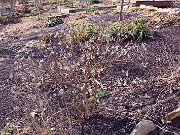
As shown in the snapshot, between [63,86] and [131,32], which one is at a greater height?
[131,32]

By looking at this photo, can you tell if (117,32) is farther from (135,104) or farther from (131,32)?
(135,104)

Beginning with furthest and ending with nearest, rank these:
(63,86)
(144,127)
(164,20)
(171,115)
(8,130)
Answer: (164,20)
(63,86)
(8,130)
(171,115)
(144,127)

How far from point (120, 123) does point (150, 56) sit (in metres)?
2.64

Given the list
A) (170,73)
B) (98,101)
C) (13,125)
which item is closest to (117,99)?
(98,101)

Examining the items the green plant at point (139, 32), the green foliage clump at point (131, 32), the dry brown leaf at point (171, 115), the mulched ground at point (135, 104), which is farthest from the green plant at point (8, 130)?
the green plant at point (139, 32)

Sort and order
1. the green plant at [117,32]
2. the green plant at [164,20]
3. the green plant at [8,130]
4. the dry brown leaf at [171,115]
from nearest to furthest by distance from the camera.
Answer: the dry brown leaf at [171,115], the green plant at [8,130], the green plant at [117,32], the green plant at [164,20]

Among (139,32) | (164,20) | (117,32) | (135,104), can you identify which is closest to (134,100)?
(135,104)

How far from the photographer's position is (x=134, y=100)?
5.61 meters

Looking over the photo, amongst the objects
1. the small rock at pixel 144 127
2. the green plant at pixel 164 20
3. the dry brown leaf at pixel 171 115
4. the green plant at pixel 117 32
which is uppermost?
the green plant at pixel 164 20

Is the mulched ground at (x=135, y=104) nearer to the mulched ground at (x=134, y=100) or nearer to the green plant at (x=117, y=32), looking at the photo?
the mulched ground at (x=134, y=100)

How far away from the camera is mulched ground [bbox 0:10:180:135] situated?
16.6 feet

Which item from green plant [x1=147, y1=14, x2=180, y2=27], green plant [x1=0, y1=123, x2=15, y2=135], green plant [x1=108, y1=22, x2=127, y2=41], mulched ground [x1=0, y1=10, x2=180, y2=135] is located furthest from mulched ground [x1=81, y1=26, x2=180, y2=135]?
green plant [x1=147, y1=14, x2=180, y2=27]

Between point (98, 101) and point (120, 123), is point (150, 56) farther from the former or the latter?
point (120, 123)

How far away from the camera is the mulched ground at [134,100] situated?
506 cm
